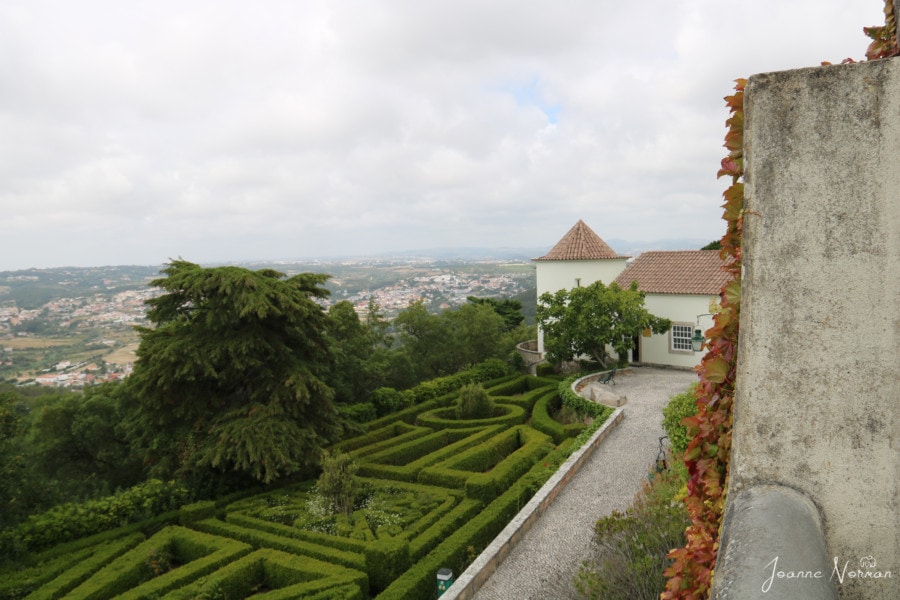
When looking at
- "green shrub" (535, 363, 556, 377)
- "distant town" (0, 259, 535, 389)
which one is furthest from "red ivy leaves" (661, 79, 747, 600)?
"distant town" (0, 259, 535, 389)

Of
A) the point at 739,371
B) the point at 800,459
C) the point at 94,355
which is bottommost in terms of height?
the point at 94,355

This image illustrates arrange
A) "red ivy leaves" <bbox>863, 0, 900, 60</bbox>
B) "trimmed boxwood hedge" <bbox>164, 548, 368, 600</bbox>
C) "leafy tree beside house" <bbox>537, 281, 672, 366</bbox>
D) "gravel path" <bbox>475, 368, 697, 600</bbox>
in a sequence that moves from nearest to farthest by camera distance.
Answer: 1. "red ivy leaves" <bbox>863, 0, 900, 60</bbox>
2. "gravel path" <bbox>475, 368, 697, 600</bbox>
3. "trimmed boxwood hedge" <bbox>164, 548, 368, 600</bbox>
4. "leafy tree beside house" <bbox>537, 281, 672, 366</bbox>

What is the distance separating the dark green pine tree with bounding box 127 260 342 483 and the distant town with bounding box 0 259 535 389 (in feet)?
43.4

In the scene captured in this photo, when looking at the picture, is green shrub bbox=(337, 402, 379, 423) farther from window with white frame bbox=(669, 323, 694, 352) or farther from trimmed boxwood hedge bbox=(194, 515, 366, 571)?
window with white frame bbox=(669, 323, 694, 352)

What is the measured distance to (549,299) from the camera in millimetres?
23016

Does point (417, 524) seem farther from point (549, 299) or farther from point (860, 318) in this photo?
point (549, 299)

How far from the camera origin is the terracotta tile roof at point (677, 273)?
22578mm

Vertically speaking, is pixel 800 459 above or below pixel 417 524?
above

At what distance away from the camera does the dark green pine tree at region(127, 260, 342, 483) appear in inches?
518

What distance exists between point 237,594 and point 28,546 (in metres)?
5.01

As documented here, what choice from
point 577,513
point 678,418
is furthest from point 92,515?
point 678,418

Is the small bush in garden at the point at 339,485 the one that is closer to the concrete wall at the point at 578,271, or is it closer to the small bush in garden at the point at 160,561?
the small bush in garden at the point at 160,561

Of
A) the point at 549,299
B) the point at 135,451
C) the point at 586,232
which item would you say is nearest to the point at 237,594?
the point at 135,451

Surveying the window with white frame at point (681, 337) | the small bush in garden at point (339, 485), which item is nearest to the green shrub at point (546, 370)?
the window with white frame at point (681, 337)
